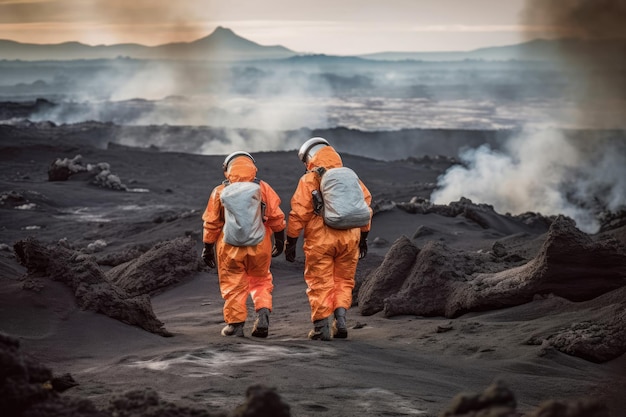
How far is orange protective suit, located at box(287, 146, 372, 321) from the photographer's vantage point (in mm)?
7406

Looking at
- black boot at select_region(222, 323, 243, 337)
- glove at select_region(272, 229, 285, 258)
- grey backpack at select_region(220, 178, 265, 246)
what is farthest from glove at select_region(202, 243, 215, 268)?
black boot at select_region(222, 323, 243, 337)

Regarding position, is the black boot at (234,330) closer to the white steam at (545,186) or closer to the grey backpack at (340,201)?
the grey backpack at (340,201)

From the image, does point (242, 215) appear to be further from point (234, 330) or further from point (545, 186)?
point (545, 186)

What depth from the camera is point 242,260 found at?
7.41 m

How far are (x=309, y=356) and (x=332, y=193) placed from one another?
1.69 meters

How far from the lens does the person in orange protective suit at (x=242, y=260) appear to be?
7.36 meters

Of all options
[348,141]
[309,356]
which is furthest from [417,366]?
[348,141]

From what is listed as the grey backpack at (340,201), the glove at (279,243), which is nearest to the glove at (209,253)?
the glove at (279,243)

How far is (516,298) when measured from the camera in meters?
7.73

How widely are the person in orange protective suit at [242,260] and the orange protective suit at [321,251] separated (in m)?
0.18

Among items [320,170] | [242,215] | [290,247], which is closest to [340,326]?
[290,247]

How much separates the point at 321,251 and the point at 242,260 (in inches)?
25.0

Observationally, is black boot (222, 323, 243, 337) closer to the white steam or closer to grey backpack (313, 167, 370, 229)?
grey backpack (313, 167, 370, 229)

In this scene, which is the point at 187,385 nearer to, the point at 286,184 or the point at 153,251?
the point at 153,251
